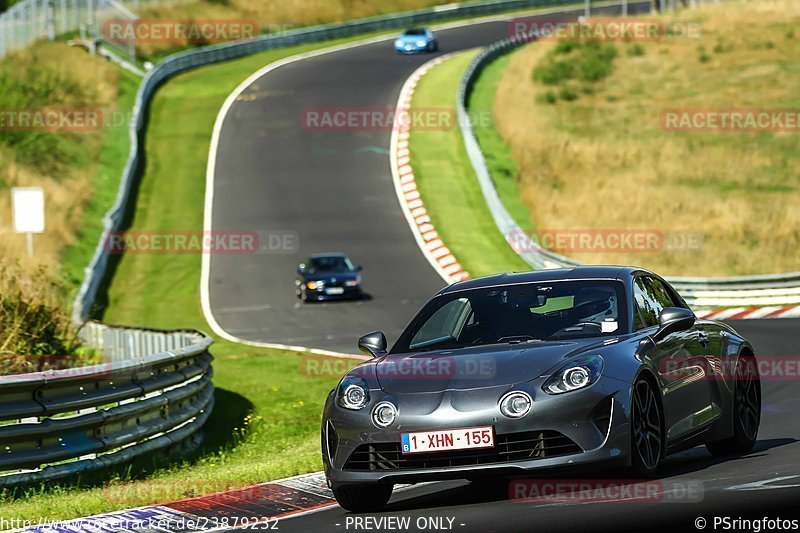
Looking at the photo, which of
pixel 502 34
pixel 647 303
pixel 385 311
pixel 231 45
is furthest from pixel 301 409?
pixel 502 34

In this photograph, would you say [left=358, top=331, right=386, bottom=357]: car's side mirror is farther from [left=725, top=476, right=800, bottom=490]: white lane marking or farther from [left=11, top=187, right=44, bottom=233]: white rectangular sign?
[left=11, top=187, right=44, bottom=233]: white rectangular sign

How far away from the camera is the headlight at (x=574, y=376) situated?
8.25 meters

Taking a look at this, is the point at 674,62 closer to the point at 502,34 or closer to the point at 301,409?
the point at 502,34

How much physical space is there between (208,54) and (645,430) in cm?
5587

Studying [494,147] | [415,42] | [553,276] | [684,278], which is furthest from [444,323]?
[415,42]

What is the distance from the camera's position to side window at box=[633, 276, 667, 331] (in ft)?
31.2

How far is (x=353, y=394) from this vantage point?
8734mm

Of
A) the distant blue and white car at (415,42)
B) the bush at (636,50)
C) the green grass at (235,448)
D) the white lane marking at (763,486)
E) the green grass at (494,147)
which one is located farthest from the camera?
the bush at (636,50)

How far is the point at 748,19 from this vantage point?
70.6 m

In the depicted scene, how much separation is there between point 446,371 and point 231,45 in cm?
5696

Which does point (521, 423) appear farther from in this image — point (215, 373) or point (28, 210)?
point (28, 210)

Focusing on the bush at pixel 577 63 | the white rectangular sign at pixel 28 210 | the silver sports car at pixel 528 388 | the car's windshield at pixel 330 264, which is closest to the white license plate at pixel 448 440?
the silver sports car at pixel 528 388

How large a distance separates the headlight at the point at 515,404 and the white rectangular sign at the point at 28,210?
21.2 metres

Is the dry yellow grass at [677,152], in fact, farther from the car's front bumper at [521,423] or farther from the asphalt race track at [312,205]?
the car's front bumper at [521,423]
